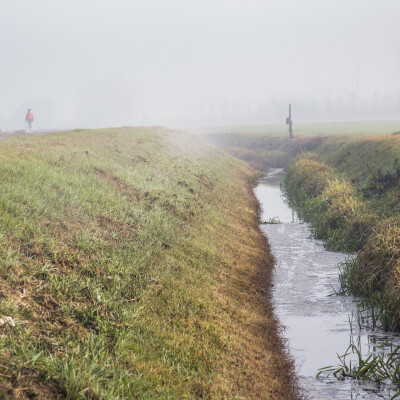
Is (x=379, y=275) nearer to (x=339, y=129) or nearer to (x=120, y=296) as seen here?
(x=120, y=296)

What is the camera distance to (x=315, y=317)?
36.7ft

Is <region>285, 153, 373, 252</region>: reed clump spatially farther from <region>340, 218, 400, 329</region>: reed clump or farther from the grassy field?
the grassy field

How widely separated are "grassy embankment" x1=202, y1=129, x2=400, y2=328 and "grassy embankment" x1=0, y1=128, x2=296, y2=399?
8.72 ft

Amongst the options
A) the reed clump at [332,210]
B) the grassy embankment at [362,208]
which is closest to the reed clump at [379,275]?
the grassy embankment at [362,208]

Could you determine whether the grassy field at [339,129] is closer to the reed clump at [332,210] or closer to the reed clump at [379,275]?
the reed clump at [332,210]

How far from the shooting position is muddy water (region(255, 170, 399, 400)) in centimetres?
789

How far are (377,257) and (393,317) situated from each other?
262 cm

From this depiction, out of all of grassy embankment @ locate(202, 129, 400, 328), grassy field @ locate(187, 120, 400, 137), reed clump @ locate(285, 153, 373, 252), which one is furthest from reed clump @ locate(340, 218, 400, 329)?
grassy field @ locate(187, 120, 400, 137)

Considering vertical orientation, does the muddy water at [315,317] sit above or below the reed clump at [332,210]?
below

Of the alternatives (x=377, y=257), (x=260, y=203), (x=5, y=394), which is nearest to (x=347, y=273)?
(x=377, y=257)

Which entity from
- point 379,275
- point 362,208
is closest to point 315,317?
point 379,275

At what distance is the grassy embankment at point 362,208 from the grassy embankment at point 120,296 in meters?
2.66

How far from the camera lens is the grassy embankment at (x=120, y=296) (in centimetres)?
624

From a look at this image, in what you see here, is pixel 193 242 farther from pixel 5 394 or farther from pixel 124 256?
pixel 5 394
